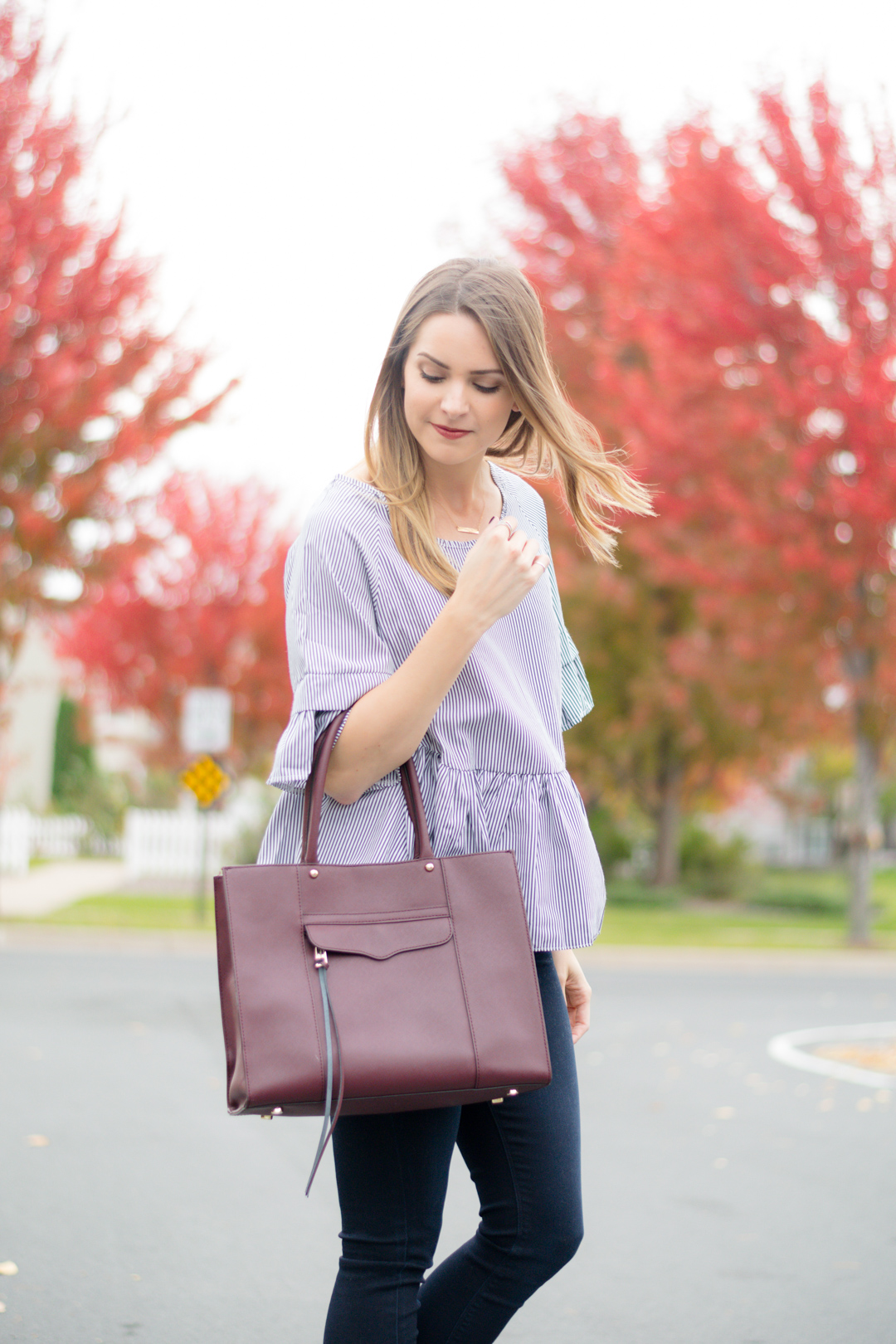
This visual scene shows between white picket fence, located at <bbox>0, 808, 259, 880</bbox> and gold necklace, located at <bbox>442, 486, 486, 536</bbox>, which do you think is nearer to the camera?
gold necklace, located at <bbox>442, 486, 486, 536</bbox>

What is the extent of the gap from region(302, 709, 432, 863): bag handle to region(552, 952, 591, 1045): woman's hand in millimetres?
410

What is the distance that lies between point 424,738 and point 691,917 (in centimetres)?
1904

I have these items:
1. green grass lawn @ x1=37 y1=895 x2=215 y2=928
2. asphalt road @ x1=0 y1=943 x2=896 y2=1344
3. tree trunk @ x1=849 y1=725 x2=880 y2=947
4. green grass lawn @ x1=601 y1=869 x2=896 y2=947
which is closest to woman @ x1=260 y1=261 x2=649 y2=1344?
asphalt road @ x1=0 y1=943 x2=896 y2=1344

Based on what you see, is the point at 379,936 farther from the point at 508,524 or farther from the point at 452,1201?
the point at 452,1201

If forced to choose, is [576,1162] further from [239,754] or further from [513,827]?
[239,754]

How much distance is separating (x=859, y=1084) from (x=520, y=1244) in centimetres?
586

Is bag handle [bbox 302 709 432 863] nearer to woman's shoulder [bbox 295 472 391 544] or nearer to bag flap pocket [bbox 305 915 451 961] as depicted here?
bag flap pocket [bbox 305 915 451 961]

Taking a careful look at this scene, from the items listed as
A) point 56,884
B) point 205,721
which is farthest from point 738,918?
point 56,884

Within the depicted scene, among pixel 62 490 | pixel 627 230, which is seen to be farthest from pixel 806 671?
pixel 62 490

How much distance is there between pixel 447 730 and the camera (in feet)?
7.07

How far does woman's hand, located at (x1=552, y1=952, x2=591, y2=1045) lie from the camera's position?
2.35 metres

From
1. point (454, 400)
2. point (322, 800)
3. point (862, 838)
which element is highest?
point (454, 400)

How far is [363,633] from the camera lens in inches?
82.4

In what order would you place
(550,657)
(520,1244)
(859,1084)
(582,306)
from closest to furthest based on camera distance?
(520,1244), (550,657), (859,1084), (582,306)
